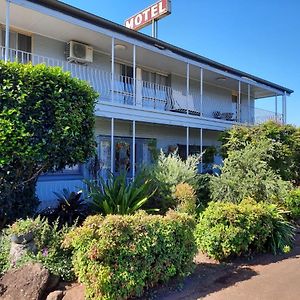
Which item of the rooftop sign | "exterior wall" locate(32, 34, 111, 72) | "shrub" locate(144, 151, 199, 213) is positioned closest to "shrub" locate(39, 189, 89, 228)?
"shrub" locate(144, 151, 199, 213)

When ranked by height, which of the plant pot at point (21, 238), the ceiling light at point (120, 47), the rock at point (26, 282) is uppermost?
the ceiling light at point (120, 47)

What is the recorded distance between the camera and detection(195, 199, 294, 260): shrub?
261 inches

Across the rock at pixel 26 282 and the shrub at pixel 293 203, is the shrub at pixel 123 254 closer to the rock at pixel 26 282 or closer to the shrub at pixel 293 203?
the rock at pixel 26 282

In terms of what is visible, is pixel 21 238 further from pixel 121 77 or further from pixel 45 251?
pixel 121 77

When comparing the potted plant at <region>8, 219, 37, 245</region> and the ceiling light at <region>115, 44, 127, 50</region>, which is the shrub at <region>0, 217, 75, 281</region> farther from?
the ceiling light at <region>115, 44, 127, 50</region>

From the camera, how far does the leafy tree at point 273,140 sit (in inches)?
471

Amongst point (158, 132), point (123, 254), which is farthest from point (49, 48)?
point (123, 254)

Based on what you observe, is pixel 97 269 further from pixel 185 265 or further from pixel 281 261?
pixel 281 261

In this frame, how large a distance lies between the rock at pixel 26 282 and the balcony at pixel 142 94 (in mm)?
6017

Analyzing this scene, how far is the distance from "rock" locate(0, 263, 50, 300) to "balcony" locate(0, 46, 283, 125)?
6017 mm

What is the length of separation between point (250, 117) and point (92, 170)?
1391cm

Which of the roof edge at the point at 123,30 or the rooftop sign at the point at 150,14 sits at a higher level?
the rooftop sign at the point at 150,14

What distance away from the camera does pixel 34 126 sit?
6.91 m

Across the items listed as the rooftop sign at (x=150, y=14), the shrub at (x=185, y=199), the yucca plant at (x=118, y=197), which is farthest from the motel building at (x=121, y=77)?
the shrub at (x=185, y=199)
